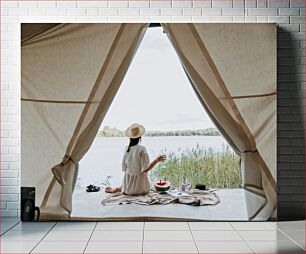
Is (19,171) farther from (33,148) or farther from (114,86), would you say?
(114,86)

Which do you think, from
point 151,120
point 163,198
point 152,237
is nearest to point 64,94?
point 151,120

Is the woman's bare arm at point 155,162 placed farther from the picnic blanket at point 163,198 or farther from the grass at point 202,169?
the picnic blanket at point 163,198

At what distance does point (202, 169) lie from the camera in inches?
195

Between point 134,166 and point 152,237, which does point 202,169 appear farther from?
point 152,237

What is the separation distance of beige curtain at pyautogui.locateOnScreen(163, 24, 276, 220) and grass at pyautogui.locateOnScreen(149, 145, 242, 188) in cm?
9

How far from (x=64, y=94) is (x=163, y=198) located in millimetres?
1287

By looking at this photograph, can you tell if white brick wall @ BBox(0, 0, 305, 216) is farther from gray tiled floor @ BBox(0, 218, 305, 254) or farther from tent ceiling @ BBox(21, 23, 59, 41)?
gray tiled floor @ BBox(0, 218, 305, 254)

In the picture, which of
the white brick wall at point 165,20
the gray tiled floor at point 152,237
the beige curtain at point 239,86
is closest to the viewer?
the gray tiled floor at point 152,237

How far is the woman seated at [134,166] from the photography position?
16.2 ft

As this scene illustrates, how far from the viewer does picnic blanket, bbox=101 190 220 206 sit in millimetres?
4938

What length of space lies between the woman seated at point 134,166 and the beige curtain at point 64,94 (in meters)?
0.33

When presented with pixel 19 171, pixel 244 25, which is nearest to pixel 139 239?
pixel 19 171

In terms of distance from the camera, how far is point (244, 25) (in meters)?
4.97

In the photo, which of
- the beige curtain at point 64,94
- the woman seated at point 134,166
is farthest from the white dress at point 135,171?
the beige curtain at point 64,94
